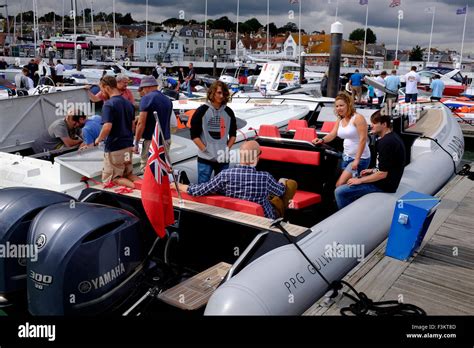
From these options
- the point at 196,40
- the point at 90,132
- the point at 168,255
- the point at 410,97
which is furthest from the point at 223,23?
the point at 168,255

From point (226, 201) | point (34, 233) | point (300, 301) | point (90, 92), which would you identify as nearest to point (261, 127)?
point (90, 92)

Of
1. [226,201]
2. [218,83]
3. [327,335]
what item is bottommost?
[327,335]

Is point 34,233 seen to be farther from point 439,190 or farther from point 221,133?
point 439,190

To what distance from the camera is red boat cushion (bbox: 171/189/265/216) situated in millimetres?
3922

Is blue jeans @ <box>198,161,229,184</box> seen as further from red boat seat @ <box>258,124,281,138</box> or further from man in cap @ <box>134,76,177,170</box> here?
red boat seat @ <box>258,124,281,138</box>

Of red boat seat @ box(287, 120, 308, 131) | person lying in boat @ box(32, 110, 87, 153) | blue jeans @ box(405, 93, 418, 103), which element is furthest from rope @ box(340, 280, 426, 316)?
blue jeans @ box(405, 93, 418, 103)

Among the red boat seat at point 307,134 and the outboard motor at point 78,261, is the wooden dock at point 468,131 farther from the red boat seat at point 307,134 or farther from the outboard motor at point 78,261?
the outboard motor at point 78,261

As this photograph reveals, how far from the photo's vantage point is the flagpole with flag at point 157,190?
3.56 meters

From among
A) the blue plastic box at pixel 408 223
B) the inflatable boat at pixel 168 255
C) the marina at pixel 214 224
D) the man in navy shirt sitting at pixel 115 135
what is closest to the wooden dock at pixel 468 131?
the marina at pixel 214 224

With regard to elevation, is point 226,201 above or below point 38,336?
above

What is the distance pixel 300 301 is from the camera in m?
3.30

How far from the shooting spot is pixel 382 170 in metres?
4.93

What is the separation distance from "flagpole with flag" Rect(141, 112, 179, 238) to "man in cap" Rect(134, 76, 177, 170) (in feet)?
5.73

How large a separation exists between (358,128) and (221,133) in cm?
167
